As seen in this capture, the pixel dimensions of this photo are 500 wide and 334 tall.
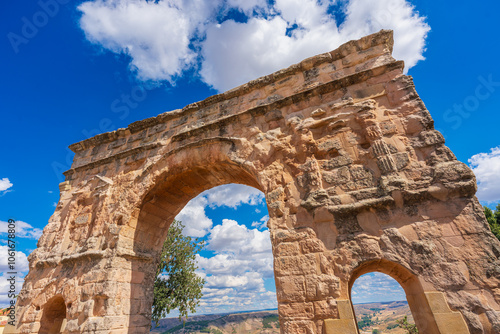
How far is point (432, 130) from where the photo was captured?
3479mm

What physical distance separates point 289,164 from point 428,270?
2.24m

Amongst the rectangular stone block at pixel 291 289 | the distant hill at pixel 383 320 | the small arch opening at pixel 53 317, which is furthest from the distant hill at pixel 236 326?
the rectangular stone block at pixel 291 289

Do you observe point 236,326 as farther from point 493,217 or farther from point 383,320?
point 493,217

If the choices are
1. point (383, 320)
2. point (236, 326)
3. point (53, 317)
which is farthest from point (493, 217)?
point (383, 320)

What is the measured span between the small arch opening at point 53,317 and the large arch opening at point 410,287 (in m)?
5.52

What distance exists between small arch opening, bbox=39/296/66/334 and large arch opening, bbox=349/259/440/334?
5.52 meters

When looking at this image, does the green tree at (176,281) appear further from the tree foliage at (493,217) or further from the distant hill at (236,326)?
the distant hill at (236,326)

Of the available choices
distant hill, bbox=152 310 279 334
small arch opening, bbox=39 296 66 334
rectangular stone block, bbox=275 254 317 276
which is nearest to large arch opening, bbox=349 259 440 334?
rectangular stone block, bbox=275 254 317 276

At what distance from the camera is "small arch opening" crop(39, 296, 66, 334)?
497cm

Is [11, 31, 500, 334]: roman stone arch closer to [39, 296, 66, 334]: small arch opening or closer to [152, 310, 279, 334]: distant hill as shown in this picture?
[39, 296, 66, 334]: small arch opening

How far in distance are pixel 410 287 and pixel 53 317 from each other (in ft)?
21.1

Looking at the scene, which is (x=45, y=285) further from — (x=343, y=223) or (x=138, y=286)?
(x=343, y=223)

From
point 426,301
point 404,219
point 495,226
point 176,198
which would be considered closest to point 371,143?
point 404,219

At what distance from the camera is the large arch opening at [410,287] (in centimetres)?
286
